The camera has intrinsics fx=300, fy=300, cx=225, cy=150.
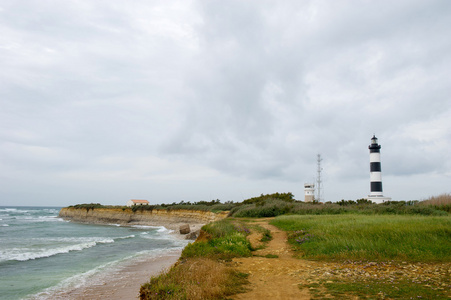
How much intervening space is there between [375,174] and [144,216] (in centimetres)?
4238

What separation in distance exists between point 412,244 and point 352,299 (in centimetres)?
562

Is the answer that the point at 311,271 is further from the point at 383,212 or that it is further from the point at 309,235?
the point at 383,212

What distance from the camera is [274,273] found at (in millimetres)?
8703

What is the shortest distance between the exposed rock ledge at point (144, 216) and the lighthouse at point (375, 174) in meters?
19.7

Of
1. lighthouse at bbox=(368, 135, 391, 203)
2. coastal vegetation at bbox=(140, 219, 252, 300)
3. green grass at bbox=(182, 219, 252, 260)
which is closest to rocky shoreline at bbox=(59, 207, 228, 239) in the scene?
lighthouse at bbox=(368, 135, 391, 203)

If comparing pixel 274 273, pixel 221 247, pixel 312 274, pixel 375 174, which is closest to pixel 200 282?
pixel 274 273

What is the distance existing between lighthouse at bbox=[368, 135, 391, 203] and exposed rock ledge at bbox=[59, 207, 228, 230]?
19.7m

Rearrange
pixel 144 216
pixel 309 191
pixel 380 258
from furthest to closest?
1. pixel 309 191
2. pixel 144 216
3. pixel 380 258

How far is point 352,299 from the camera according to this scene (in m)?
6.13

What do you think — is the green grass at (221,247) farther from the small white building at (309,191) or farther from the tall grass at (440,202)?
the small white building at (309,191)

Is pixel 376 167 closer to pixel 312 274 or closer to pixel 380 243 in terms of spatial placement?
pixel 380 243

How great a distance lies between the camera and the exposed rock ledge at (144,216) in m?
45.8

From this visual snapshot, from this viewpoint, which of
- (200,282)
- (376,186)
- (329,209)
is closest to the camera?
(200,282)

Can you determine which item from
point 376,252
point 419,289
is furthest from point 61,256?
point 419,289
